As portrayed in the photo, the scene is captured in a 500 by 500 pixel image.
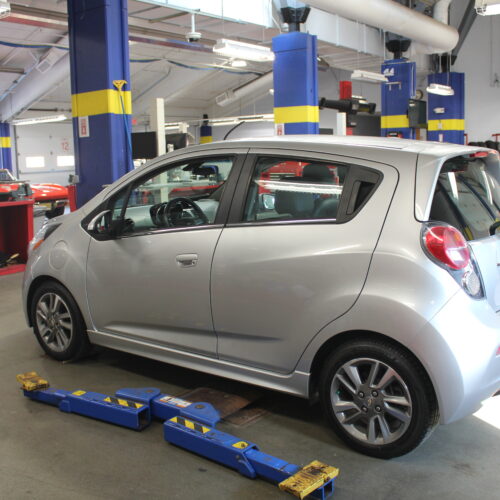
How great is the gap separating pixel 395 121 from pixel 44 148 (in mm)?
14615

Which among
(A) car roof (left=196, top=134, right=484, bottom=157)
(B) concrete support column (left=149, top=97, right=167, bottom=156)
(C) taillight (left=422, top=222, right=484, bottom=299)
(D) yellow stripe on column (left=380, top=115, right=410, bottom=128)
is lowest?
(C) taillight (left=422, top=222, right=484, bottom=299)

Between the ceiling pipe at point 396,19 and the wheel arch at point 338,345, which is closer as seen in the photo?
the wheel arch at point 338,345

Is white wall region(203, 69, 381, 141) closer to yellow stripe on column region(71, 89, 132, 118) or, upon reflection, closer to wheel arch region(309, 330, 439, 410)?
yellow stripe on column region(71, 89, 132, 118)

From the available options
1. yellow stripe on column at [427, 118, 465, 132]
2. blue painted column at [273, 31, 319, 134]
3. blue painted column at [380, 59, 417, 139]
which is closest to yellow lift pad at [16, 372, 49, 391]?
blue painted column at [273, 31, 319, 134]

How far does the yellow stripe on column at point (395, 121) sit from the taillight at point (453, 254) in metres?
13.0

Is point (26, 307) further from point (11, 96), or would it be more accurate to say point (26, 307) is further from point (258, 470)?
point (11, 96)

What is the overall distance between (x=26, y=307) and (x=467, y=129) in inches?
774

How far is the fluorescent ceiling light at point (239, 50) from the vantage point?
8750mm

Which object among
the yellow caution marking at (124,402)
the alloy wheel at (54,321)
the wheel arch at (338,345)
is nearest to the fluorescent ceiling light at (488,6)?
the wheel arch at (338,345)

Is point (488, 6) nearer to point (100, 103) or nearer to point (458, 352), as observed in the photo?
point (100, 103)

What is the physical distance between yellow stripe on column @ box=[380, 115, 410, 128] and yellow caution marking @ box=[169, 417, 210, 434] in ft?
43.3

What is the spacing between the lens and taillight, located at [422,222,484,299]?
7.75 feet

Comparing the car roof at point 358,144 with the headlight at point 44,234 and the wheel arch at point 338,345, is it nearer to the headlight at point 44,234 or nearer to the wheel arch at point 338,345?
the wheel arch at point 338,345

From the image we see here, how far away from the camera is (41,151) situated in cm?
2338
